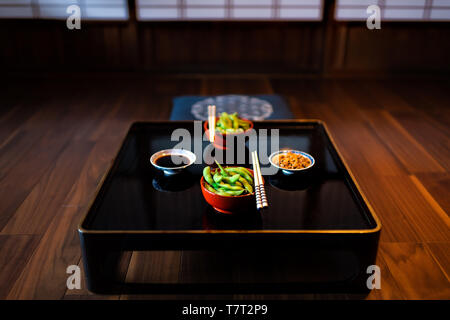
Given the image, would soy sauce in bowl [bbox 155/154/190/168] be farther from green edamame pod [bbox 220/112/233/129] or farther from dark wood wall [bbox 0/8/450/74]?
dark wood wall [bbox 0/8/450/74]

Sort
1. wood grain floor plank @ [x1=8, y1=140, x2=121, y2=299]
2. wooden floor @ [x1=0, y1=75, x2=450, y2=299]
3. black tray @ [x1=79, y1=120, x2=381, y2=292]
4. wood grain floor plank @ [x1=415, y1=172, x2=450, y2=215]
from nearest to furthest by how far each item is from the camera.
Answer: black tray @ [x1=79, y1=120, x2=381, y2=292] < wood grain floor plank @ [x1=8, y1=140, x2=121, y2=299] < wooden floor @ [x1=0, y1=75, x2=450, y2=299] < wood grain floor plank @ [x1=415, y1=172, x2=450, y2=215]

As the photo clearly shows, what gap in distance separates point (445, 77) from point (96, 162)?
3653 millimetres

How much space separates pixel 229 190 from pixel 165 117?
2.02 m

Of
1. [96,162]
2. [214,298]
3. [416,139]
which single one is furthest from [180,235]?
[416,139]

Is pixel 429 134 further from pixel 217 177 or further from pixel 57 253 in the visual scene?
pixel 57 253

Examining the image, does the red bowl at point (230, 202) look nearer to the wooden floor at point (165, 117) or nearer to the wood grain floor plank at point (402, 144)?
the wooden floor at point (165, 117)

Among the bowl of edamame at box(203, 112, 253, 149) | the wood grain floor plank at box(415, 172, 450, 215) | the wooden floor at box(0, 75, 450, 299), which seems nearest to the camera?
the wooden floor at box(0, 75, 450, 299)

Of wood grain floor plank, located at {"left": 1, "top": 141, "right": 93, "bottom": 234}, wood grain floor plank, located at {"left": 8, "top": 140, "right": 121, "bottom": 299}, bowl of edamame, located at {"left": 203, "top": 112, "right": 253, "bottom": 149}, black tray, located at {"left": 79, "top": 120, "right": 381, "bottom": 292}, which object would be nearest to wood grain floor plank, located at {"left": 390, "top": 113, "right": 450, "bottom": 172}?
black tray, located at {"left": 79, "top": 120, "right": 381, "bottom": 292}

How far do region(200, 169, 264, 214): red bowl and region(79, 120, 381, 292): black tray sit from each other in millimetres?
26

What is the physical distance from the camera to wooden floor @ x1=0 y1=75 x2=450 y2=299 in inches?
68.8

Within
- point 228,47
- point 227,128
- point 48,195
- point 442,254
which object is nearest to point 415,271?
point 442,254

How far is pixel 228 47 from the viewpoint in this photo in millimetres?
4457

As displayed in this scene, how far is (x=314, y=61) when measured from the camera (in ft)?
14.8

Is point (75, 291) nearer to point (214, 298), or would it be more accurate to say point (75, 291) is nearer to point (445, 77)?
point (214, 298)
